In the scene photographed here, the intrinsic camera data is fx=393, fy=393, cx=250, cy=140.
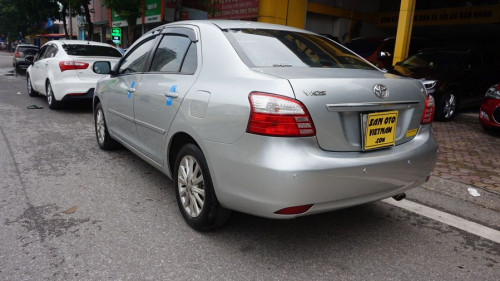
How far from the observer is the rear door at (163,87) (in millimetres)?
3190

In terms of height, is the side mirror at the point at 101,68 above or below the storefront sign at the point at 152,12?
below

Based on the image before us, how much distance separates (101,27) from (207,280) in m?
32.9

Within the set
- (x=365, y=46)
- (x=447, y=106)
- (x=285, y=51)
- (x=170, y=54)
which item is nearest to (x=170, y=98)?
(x=170, y=54)

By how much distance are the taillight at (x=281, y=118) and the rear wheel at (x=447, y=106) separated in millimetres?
6601

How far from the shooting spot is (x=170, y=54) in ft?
12.0

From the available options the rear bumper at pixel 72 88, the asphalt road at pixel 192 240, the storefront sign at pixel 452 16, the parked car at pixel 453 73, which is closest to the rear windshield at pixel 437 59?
the parked car at pixel 453 73

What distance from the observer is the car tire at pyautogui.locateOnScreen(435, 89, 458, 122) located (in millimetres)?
7992

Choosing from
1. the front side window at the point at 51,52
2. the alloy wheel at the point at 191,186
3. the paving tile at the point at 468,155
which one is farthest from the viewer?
the front side window at the point at 51,52

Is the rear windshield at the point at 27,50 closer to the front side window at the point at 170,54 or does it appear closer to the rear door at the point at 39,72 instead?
the rear door at the point at 39,72

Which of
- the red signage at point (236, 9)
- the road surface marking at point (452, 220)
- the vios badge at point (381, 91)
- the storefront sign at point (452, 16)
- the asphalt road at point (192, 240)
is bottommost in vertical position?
the asphalt road at point (192, 240)

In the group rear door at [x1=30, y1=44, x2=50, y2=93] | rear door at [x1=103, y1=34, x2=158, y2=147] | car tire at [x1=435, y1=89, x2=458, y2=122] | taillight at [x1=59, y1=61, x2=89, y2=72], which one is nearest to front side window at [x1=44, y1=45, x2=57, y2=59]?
rear door at [x1=30, y1=44, x2=50, y2=93]

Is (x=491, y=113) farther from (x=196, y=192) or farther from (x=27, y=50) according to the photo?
(x=27, y=50)

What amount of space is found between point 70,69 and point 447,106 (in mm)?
7727

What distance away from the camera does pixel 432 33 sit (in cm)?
1967
